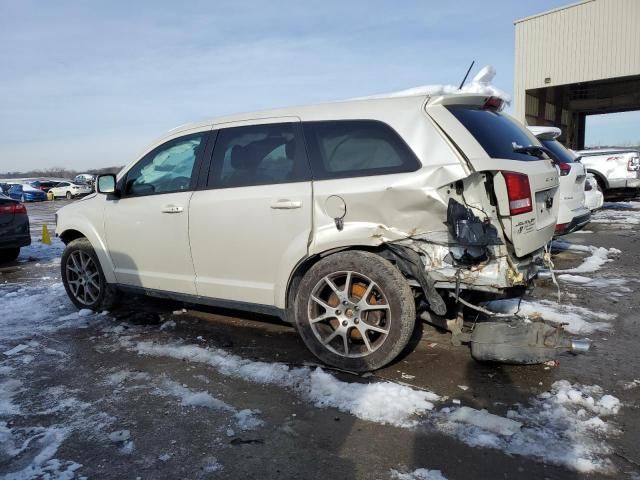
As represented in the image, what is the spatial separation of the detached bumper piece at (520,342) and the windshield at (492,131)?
1.17 metres

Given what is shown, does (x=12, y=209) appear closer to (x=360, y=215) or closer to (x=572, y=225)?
(x=360, y=215)

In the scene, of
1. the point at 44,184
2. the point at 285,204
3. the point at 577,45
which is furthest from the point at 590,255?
the point at 44,184

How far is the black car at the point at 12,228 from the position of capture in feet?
28.5

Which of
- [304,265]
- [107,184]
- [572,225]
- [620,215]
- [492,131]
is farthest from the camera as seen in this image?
[620,215]

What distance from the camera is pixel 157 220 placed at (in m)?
4.41

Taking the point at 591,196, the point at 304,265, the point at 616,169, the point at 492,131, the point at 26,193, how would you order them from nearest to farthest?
1. the point at 492,131
2. the point at 304,265
3. the point at 591,196
4. the point at 616,169
5. the point at 26,193

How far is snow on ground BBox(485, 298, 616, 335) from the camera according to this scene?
431 cm

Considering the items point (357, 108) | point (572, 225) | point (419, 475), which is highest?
point (357, 108)

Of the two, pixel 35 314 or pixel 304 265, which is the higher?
pixel 304 265

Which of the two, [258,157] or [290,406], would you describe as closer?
[290,406]

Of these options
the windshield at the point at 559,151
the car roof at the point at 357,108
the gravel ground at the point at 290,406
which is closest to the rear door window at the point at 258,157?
the car roof at the point at 357,108

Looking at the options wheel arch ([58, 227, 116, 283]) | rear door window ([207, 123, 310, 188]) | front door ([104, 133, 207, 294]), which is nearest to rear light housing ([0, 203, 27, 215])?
wheel arch ([58, 227, 116, 283])

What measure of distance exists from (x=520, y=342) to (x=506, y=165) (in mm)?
1190

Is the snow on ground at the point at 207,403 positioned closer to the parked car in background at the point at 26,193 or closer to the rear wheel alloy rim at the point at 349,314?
the rear wheel alloy rim at the point at 349,314
